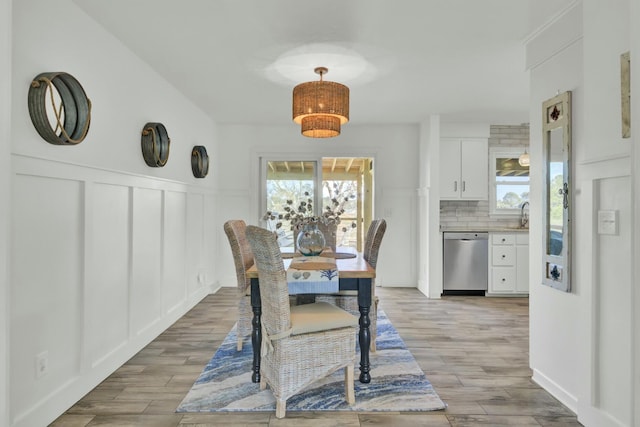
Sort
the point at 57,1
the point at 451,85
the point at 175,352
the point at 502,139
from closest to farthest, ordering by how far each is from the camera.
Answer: the point at 57,1, the point at 175,352, the point at 451,85, the point at 502,139

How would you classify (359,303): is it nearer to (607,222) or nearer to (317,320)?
(317,320)

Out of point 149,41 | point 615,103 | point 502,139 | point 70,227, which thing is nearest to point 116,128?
point 149,41

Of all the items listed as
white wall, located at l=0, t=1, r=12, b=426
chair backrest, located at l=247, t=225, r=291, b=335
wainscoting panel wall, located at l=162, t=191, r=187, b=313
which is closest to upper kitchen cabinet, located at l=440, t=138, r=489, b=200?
wainscoting panel wall, located at l=162, t=191, r=187, b=313

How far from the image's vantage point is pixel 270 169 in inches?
230

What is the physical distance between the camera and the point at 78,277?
2.38 metres

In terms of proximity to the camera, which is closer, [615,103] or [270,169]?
[615,103]

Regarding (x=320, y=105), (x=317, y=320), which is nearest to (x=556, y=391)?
(x=317, y=320)

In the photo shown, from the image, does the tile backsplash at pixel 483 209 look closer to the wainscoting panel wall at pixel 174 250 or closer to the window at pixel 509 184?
the window at pixel 509 184

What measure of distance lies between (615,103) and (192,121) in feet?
13.3

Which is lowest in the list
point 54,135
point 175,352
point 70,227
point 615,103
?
point 175,352

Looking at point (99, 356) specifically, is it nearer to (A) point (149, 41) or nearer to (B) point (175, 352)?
(B) point (175, 352)

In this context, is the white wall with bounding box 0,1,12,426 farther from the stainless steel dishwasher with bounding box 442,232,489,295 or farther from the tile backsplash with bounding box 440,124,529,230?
the tile backsplash with bounding box 440,124,529,230

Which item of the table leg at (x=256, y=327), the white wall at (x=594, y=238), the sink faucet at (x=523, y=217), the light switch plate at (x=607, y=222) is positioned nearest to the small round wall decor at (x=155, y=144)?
the table leg at (x=256, y=327)

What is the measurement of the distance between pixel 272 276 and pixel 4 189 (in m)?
1.23
